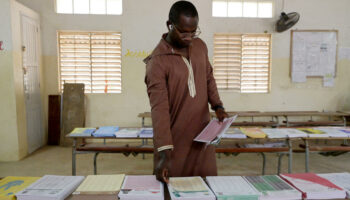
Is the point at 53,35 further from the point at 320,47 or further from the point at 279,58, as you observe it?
the point at 320,47

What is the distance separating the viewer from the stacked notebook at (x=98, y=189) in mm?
1154

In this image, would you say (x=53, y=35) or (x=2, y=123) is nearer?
(x=2, y=123)

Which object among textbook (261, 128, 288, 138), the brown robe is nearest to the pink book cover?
the brown robe

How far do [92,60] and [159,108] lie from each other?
13.5 ft

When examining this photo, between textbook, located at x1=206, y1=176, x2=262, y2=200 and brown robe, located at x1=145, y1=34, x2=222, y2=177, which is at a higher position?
brown robe, located at x1=145, y1=34, x2=222, y2=177

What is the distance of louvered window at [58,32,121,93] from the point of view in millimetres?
4977

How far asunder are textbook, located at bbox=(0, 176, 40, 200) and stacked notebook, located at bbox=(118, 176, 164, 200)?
49 centimetres

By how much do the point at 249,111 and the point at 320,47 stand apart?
1.92 metres

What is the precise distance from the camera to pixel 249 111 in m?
5.12

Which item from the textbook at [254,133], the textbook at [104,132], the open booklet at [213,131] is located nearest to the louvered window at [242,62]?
the textbook at [254,133]

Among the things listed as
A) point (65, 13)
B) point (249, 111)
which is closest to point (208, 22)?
point (249, 111)

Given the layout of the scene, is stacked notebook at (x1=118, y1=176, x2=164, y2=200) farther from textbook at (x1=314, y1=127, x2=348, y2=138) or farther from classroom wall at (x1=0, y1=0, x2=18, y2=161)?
classroom wall at (x1=0, y1=0, x2=18, y2=161)

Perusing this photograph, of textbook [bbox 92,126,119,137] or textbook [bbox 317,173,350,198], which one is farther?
textbook [bbox 92,126,119,137]

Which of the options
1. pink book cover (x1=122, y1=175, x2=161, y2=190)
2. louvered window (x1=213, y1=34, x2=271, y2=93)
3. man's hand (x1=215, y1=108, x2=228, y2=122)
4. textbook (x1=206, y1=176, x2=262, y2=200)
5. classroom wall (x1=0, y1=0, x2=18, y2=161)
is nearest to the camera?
textbook (x1=206, y1=176, x2=262, y2=200)
